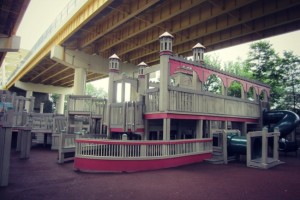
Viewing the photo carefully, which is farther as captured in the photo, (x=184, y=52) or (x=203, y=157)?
(x=184, y=52)

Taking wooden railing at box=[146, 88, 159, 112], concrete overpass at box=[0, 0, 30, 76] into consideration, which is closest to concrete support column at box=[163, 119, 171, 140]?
wooden railing at box=[146, 88, 159, 112]

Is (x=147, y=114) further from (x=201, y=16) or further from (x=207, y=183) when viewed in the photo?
(x=201, y=16)

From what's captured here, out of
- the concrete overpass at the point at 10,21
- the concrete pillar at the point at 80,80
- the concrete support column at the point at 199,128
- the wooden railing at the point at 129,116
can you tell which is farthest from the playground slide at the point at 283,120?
the concrete pillar at the point at 80,80

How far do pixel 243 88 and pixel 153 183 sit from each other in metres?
13.3

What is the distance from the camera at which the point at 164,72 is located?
12.1 m

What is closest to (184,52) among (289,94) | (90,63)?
(90,63)

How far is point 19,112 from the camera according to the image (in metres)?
15.2

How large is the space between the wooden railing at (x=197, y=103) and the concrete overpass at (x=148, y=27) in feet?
21.3

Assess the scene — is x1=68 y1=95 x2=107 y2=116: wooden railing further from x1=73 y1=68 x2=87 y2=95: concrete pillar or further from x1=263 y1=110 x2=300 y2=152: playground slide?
x1=263 y1=110 x2=300 y2=152: playground slide

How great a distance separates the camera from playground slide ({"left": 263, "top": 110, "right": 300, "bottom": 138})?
54.8 feet

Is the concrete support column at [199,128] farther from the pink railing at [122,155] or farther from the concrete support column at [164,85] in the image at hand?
the concrete support column at [164,85]

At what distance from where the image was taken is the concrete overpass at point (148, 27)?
16.4 m

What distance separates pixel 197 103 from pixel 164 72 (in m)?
3.34

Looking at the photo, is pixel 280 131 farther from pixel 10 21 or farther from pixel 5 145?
pixel 10 21
